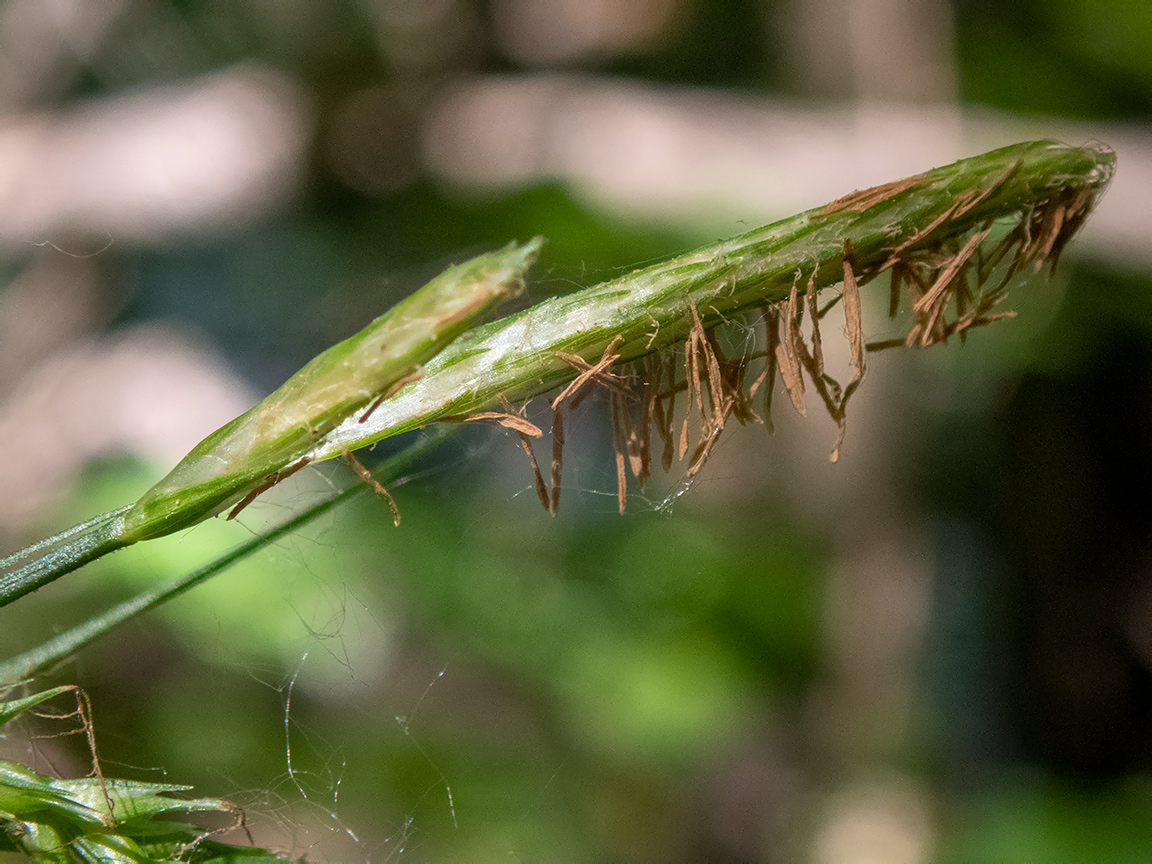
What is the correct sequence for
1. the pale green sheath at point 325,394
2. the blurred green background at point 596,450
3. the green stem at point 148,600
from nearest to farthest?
the pale green sheath at point 325,394 < the green stem at point 148,600 < the blurred green background at point 596,450

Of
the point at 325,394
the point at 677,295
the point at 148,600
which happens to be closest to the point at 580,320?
the point at 677,295

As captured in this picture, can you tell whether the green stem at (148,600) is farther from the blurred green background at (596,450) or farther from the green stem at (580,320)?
the blurred green background at (596,450)

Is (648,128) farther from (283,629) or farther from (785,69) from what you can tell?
(283,629)

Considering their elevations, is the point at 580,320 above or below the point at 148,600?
above

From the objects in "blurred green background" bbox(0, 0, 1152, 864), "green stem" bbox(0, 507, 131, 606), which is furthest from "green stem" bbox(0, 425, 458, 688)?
"blurred green background" bbox(0, 0, 1152, 864)

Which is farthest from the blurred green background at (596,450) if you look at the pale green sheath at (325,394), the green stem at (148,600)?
the pale green sheath at (325,394)

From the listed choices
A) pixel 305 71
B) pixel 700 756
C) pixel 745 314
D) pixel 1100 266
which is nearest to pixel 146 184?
pixel 305 71

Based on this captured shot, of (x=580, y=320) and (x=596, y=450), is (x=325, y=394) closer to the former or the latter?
(x=580, y=320)
